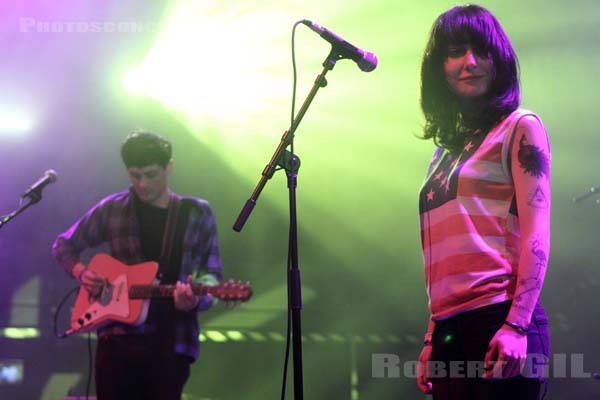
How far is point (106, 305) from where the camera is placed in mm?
3395

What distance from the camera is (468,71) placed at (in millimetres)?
1712

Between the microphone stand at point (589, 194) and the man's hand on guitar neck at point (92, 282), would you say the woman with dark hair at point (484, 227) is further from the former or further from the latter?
the microphone stand at point (589, 194)

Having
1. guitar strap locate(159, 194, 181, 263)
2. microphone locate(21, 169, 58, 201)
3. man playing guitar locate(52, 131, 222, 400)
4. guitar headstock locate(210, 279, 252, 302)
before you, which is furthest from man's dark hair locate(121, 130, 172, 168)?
guitar headstock locate(210, 279, 252, 302)

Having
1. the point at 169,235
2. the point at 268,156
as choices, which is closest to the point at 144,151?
the point at 169,235

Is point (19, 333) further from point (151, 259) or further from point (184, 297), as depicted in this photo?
point (184, 297)

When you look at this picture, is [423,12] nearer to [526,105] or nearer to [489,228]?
[526,105]

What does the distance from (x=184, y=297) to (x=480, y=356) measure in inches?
80.2

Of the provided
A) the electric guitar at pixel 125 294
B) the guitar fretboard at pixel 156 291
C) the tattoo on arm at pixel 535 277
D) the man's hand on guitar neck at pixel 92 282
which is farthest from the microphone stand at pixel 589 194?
the man's hand on guitar neck at pixel 92 282

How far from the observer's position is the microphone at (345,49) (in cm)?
189

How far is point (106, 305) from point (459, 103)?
2356mm

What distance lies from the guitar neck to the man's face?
1.68ft

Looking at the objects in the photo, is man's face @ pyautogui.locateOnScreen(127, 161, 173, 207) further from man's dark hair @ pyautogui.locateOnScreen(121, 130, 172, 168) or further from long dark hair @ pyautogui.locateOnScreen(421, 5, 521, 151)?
long dark hair @ pyautogui.locateOnScreen(421, 5, 521, 151)

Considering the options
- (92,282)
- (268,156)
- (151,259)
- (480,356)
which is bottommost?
(480,356)

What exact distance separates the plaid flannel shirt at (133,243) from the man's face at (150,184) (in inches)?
2.7
